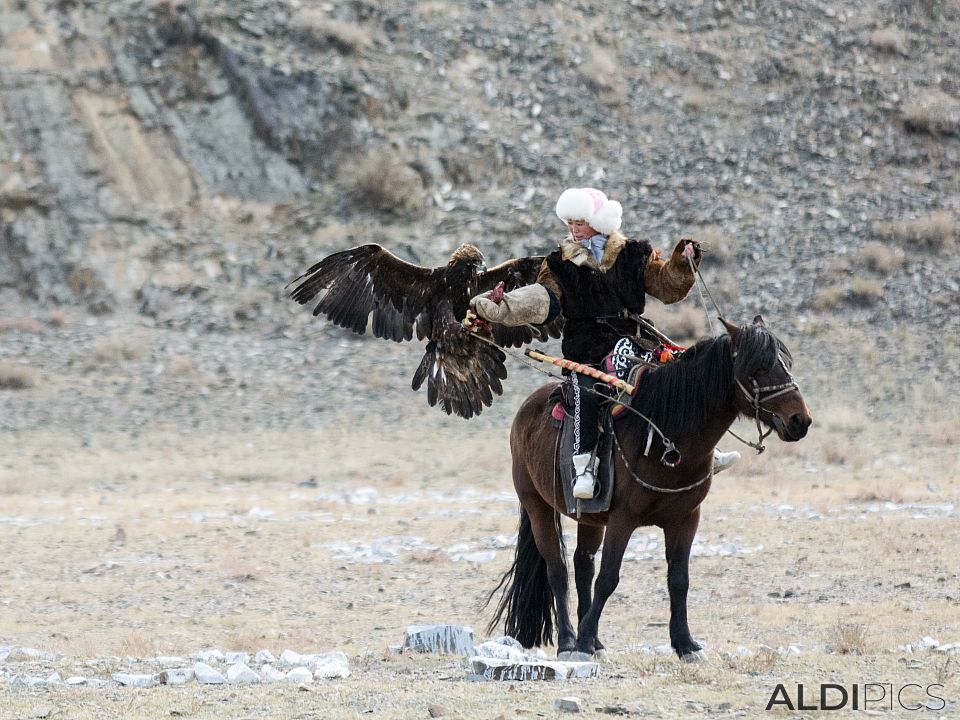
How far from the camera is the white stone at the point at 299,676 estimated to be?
6.91 metres

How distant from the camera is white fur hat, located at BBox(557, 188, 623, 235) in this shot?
25.0 feet

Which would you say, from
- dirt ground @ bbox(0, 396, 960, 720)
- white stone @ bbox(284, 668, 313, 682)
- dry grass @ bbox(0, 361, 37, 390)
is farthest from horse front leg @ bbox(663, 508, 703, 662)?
dry grass @ bbox(0, 361, 37, 390)

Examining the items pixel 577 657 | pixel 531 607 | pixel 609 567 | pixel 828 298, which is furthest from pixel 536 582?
pixel 828 298

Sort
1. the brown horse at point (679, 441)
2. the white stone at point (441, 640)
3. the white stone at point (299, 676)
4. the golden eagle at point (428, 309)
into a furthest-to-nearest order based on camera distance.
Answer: the golden eagle at point (428, 309) < the white stone at point (441, 640) < the white stone at point (299, 676) < the brown horse at point (679, 441)

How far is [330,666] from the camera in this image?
7156 mm

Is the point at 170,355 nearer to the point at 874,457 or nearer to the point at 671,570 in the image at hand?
the point at 874,457

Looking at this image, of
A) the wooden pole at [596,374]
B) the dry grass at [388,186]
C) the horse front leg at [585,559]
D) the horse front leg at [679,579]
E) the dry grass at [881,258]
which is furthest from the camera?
the dry grass at [388,186]

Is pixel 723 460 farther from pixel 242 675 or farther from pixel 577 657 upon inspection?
pixel 242 675

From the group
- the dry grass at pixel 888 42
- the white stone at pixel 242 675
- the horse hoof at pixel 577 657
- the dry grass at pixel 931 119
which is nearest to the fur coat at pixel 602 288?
the horse hoof at pixel 577 657

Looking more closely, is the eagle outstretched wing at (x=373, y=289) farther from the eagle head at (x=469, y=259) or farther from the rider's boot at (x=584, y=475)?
the rider's boot at (x=584, y=475)

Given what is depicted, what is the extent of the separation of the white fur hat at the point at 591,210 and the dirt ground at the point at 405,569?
2.33m

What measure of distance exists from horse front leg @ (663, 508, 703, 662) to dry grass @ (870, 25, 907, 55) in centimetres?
2824

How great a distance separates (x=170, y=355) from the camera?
25016 mm

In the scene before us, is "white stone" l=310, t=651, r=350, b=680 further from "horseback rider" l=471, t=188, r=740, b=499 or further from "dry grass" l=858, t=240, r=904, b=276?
"dry grass" l=858, t=240, r=904, b=276
